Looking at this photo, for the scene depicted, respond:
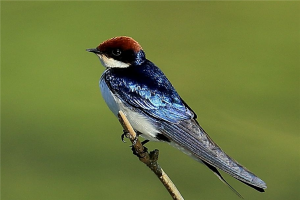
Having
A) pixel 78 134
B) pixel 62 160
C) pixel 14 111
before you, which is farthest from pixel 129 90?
pixel 14 111

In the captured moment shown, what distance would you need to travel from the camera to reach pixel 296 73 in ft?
17.3

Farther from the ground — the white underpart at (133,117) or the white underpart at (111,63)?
the white underpart at (111,63)

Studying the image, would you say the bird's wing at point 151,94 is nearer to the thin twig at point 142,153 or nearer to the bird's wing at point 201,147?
the bird's wing at point 201,147

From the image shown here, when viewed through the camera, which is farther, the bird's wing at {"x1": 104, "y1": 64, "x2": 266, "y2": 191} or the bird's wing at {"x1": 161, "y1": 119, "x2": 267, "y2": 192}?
the bird's wing at {"x1": 104, "y1": 64, "x2": 266, "y2": 191}

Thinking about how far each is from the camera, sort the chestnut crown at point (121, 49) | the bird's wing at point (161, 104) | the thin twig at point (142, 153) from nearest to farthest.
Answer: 1. the thin twig at point (142, 153)
2. the bird's wing at point (161, 104)
3. the chestnut crown at point (121, 49)

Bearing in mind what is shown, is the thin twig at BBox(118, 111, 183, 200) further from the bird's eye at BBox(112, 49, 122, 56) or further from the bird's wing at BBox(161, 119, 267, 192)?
the bird's eye at BBox(112, 49, 122, 56)

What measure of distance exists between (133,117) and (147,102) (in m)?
0.06

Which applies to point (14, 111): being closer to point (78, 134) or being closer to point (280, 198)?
point (78, 134)

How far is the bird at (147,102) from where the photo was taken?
195 cm

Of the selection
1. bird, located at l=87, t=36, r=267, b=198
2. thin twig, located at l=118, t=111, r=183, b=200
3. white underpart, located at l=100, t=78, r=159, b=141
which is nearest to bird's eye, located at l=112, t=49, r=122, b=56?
bird, located at l=87, t=36, r=267, b=198

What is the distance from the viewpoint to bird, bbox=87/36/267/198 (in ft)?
6.39

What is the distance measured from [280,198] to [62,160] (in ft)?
3.89

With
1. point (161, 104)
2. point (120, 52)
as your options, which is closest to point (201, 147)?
point (161, 104)

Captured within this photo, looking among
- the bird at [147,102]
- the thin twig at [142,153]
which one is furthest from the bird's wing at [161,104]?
the thin twig at [142,153]
